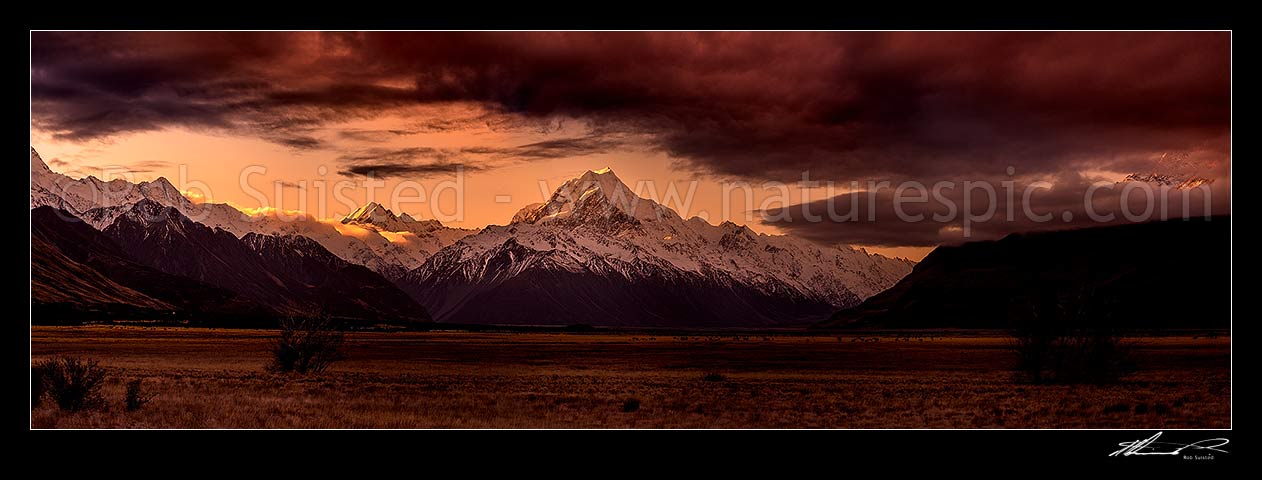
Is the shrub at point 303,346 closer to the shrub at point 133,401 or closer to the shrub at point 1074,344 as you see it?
the shrub at point 133,401

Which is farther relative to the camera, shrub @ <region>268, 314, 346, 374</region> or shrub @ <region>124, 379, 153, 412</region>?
shrub @ <region>268, 314, 346, 374</region>

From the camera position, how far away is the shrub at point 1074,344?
131ft

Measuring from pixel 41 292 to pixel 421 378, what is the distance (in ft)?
542

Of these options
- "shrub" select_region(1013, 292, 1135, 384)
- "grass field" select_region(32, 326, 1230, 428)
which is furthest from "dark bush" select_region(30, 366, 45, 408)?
"shrub" select_region(1013, 292, 1135, 384)

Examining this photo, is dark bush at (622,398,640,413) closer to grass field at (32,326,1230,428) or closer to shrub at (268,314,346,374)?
grass field at (32,326,1230,428)
